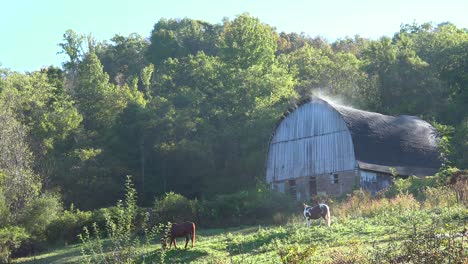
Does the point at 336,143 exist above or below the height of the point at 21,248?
above

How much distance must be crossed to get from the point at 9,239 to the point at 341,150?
863 inches

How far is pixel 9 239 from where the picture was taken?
118 ft

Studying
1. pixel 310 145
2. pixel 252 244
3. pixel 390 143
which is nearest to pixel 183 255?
pixel 252 244

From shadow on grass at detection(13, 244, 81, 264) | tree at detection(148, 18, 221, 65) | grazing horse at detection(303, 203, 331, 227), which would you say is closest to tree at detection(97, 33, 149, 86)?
tree at detection(148, 18, 221, 65)

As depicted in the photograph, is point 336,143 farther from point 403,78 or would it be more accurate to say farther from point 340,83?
point 340,83

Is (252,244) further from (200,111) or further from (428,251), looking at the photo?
(200,111)

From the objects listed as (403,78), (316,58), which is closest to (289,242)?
(403,78)

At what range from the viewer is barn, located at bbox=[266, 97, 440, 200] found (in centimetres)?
4644

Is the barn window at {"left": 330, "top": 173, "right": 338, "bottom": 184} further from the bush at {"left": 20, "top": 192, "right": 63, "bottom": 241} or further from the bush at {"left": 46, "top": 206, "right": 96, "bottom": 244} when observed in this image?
the bush at {"left": 20, "top": 192, "right": 63, "bottom": 241}

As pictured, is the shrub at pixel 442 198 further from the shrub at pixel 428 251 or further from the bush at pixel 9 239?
the bush at pixel 9 239

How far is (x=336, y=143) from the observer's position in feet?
158

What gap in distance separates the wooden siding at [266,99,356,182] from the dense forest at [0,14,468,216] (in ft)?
8.28

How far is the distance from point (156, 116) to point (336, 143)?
49.7ft

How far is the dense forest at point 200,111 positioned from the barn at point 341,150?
90.0 inches
